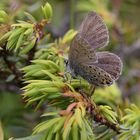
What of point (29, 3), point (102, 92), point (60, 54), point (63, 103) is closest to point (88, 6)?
point (29, 3)

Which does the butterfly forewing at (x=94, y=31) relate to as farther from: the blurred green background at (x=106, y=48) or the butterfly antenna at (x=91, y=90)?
the blurred green background at (x=106, y=48)

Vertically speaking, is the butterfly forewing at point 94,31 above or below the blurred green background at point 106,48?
above

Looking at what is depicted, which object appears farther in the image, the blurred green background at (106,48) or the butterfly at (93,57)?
the blurred green background at (106,48)

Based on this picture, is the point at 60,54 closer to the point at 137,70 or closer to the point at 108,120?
the point at 108,120

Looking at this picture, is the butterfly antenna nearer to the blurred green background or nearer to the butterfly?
the butterfly

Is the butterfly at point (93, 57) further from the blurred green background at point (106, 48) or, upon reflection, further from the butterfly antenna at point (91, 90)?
the blurred green background at point (106, 48)

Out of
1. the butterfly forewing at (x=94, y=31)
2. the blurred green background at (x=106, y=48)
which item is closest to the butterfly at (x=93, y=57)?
the butterfly forewing at (x=94, y=31)
